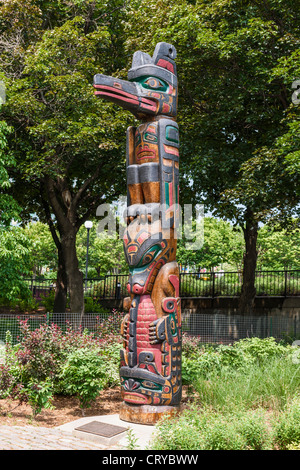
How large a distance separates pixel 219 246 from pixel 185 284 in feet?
40.9

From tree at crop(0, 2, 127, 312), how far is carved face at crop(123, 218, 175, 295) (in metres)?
7.54

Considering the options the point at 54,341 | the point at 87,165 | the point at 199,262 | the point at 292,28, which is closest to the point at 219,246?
the point at 199,262

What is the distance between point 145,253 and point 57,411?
11.9 ft

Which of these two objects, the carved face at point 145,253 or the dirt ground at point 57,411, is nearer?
the carved face at point 145,253

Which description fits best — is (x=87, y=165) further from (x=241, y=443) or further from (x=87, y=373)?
(x=241, y=443)

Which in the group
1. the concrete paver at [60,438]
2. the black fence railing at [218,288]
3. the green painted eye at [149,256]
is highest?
the green painted eye at [149,256]

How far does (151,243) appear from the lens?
7.57 meters

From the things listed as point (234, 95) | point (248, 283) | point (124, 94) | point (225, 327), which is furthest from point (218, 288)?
point (124, 94)

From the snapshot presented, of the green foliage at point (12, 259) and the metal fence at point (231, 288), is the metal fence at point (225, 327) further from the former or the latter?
the green foliage at point (12, 259)

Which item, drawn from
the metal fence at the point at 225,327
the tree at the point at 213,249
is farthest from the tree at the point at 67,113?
the tree at the point at 213,249

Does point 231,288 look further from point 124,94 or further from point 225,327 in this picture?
point 124,94

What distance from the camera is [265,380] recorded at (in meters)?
7.95

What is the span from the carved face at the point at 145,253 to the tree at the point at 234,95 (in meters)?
5.29

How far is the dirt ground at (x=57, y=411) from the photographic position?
308 inches
